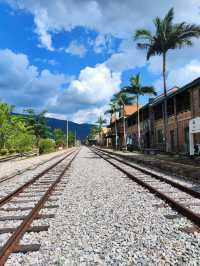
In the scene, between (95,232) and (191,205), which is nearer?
(95,232)

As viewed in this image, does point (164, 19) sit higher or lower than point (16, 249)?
higher

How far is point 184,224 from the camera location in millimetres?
6797

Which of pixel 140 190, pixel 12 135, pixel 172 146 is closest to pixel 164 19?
pixel 172 146

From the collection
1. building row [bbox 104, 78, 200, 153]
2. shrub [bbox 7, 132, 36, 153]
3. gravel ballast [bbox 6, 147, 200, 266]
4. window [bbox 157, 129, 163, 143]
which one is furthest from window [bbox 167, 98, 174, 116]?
gravel ballast [bbox 6, 147, 200, 266]

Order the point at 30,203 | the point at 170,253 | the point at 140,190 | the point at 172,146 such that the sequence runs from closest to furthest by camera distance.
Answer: the point at 170,253, the point at 30,203, the point at 140,190, the point at 172,146

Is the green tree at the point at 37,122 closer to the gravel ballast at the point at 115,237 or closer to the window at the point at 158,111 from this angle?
the window at the point at 158,111

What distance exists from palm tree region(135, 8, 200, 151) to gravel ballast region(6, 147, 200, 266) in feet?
86.4

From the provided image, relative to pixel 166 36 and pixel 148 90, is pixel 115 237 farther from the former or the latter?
pixel 148 90

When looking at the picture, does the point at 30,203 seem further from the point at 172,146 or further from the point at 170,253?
the point at 172,146

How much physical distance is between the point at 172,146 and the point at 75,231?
36.8m

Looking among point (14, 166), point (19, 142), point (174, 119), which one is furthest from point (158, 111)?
point (14, 166)

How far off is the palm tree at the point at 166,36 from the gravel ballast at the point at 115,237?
26333 millimetres

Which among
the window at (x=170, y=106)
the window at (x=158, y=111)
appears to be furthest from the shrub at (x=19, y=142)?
the window at (x=170, y=106)

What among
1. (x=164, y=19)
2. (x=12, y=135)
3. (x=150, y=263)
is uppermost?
(x=164, y=19)
